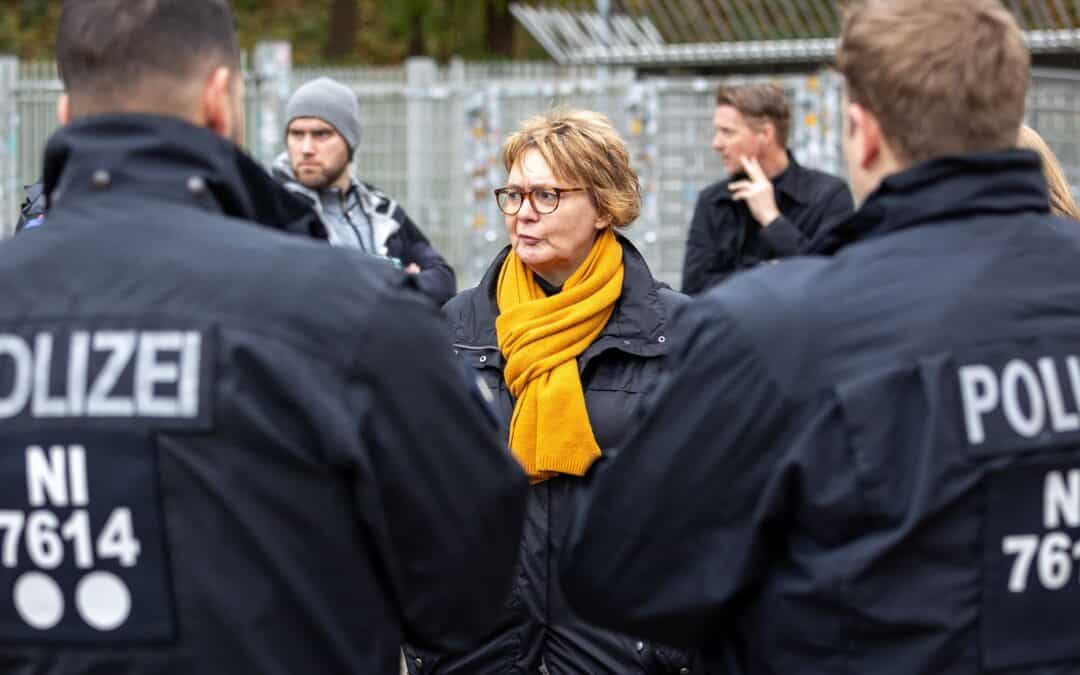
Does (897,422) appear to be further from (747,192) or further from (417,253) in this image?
(747,192)

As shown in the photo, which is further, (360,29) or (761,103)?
(360,29)

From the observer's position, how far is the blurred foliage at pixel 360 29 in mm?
24953

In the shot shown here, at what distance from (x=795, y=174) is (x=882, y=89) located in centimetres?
523

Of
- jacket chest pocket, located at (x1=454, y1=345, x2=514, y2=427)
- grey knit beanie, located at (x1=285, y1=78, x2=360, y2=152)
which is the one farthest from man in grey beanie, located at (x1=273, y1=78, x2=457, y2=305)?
jacket chest pocket, located at (x1=454, y1=345, x2=514, y2=427)

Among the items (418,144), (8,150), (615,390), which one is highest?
(615,390)

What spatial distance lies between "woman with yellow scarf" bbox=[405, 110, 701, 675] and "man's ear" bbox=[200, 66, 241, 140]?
4.80 feet

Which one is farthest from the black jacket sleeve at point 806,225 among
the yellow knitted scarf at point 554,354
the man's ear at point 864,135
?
the man's ear at point 864,135

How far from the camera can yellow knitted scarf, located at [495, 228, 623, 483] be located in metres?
3.96

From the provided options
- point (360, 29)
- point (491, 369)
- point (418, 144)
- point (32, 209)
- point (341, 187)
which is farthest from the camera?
point (360, 29)

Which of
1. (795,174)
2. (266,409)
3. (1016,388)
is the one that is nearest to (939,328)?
(1016,388)

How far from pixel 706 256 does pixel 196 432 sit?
5.53 metres

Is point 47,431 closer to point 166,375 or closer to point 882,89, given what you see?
point 166,375

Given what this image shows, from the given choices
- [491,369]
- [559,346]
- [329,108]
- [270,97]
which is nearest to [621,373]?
[559,346]

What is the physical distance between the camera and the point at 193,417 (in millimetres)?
2461
